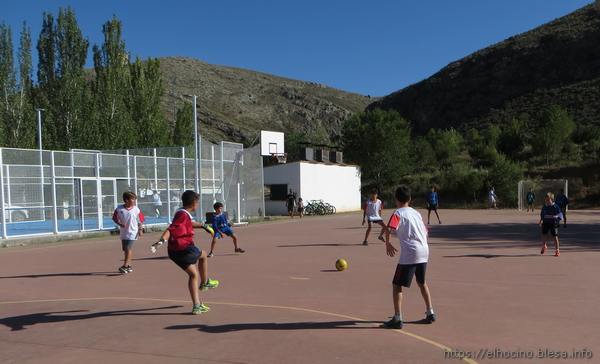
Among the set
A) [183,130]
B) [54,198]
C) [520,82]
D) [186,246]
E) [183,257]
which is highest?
[520,82]

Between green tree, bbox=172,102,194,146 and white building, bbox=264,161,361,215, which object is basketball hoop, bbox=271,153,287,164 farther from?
green tree, bbox=172,102,194,146

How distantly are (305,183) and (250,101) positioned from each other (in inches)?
3280

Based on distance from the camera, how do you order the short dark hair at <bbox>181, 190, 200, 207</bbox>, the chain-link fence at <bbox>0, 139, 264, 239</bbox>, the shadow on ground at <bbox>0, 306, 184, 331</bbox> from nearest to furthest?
the shadow on ground at <bbox>0, 306, 184, 331</bbox> → the short dark hair at <bbox>181, 190, 200, 207</bbox> → the chain-link fence at <bbox>0, 139, 264, 239</bbox>

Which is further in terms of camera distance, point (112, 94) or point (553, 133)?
point (553, 133)

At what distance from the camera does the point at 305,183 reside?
1446 inches

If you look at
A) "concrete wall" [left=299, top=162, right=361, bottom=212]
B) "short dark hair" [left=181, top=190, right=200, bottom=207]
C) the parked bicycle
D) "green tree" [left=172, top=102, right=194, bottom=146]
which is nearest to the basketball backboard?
"concrete wall" [left=299, top=162, right=361, bottom=212]

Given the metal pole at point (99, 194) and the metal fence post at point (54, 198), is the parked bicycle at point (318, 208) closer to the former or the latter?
the metal pole at point (99, 194)

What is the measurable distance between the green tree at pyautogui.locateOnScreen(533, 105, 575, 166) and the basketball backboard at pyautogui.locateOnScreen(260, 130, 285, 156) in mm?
33582

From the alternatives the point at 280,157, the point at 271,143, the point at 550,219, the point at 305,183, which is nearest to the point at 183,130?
the point at 280,157

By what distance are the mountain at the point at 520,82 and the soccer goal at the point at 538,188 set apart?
22.1m

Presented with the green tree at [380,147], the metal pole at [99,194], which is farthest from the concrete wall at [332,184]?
the metal pole at [99,194]

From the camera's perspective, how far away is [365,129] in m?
53.9

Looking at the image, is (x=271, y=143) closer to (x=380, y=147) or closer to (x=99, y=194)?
(x=99, y=194)

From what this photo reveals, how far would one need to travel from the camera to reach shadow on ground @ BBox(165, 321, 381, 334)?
248 inches
